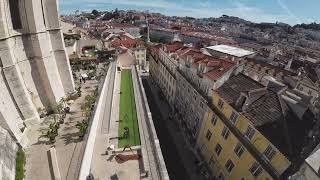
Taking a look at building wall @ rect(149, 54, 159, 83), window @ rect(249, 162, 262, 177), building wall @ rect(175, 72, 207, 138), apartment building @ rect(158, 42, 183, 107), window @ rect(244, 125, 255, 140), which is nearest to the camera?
window @ rect(249, 162, 262, 177)

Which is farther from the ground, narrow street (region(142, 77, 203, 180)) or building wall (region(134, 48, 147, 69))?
building wall (region(134, 48, 147, 69))

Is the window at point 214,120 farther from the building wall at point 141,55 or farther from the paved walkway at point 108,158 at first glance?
the building wall at point 141,55

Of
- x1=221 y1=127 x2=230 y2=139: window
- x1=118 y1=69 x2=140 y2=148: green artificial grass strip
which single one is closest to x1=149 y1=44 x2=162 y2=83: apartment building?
x1=118 y1=69 x2=140 y2=148: green artificial grass strip

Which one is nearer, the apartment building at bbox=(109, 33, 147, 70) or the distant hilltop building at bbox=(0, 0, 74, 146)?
the distant hilltop building at bbox=(0, 0, 74, 146)

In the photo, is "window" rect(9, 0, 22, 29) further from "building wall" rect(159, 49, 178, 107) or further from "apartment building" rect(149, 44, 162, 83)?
"apartment building" rect(149, 44, 162, 83)

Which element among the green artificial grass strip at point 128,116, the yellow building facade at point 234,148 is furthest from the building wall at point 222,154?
the green artificial grass strip at point 128,116

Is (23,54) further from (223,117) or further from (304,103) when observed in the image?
(304,103)

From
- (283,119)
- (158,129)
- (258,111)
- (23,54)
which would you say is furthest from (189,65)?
(23,54)

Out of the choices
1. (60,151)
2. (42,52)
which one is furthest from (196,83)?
(60,151)
